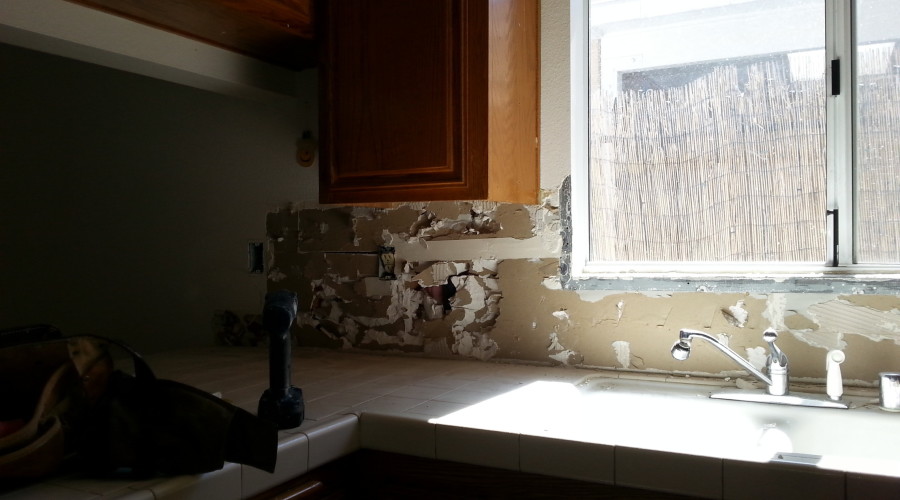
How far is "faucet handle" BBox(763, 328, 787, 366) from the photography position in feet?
5.39

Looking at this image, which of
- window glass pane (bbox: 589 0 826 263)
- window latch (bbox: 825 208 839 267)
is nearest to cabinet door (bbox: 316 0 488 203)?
window glass pane (bbox: 589 0 826 263)

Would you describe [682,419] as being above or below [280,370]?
below

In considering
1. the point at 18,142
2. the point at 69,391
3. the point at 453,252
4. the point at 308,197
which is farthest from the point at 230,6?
the point at 18,142

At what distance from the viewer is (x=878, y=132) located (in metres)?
1.70

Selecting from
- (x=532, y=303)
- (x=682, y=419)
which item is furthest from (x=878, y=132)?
(x=532, y=303)

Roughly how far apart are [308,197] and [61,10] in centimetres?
97

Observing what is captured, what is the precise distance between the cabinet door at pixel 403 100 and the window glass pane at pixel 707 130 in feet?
1.52

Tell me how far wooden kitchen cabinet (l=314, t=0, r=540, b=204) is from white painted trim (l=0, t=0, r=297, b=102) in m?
0.41

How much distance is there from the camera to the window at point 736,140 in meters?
1.71

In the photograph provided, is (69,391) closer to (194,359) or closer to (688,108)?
(194,359)

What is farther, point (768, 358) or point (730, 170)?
point (730, 170)

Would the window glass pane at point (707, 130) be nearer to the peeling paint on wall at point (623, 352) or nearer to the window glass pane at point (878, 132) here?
the window glass pane at point (878, 132)

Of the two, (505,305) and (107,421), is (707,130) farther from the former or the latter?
(107,421)

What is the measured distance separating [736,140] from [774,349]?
0.58 meters
